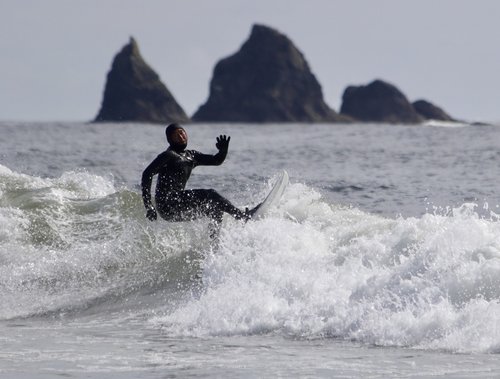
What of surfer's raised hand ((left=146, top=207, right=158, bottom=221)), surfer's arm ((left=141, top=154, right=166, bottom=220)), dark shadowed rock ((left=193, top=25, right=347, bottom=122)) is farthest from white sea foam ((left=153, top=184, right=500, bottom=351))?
dark shadowed rock ((left=193, top=25, right=347, bottom=122))

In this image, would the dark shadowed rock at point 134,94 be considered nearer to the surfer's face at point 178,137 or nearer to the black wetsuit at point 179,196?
the surfer's face at point 178,137

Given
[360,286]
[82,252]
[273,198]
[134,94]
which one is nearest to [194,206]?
[273,198]

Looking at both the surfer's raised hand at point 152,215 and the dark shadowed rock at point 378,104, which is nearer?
the surfer's raised hand at point 152,215

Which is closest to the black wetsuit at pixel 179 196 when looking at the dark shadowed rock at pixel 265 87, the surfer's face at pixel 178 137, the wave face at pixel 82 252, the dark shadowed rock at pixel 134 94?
the surfer's face at pixel 178 137

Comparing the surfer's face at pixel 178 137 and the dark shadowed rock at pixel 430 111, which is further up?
the dark shadowed rock at pixel 430 111

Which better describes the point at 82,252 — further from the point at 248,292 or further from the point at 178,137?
the point at 248,292

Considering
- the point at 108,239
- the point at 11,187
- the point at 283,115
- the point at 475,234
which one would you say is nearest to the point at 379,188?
the point at 11,187

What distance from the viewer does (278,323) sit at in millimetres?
11492

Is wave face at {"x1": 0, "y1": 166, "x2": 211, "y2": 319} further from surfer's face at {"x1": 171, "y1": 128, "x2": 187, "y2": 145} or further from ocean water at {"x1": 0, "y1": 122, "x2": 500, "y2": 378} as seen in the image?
surfer's face at {"x1": 171, "y1": 128, "x2": 187, "y2": 145}

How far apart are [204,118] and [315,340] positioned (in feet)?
518

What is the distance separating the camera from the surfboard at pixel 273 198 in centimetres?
1496

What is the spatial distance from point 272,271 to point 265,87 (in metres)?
162

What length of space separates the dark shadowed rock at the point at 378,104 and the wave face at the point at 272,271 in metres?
150

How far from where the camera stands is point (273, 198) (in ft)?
51.5
